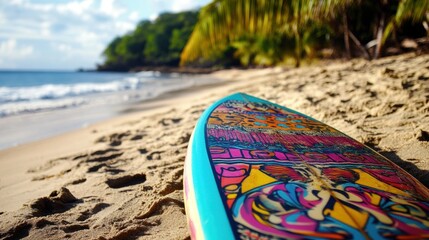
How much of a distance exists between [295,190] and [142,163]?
1553mm

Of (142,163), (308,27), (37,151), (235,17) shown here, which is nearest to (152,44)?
(308,27)

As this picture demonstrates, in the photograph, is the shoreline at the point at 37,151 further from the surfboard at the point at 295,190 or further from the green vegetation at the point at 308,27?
the green vegetation at the point at 308,27

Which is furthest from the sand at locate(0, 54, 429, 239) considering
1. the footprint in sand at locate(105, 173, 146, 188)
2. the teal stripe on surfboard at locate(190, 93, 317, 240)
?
the teal stripe on surfboard at locate(190, 93, 317, 240)

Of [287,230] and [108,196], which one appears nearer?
[287,230]

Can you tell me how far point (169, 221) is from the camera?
5.07ft

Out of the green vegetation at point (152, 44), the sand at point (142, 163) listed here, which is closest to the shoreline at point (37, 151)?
the sand at point (142, 163)

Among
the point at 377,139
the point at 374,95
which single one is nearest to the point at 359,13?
the point at 374,95

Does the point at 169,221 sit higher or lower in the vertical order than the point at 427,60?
lower

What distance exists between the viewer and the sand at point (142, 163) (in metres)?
1.57

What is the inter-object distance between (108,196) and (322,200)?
4.40ft

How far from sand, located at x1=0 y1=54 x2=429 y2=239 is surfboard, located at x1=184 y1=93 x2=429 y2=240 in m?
0.37

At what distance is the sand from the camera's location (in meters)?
1.57

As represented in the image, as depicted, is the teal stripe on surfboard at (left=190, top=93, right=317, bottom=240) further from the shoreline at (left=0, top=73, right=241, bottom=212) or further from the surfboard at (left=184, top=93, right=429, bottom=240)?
the shoreline at (left=0, top=73, right=241, bottom=212)

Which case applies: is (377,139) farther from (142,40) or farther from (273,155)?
(142,40)
